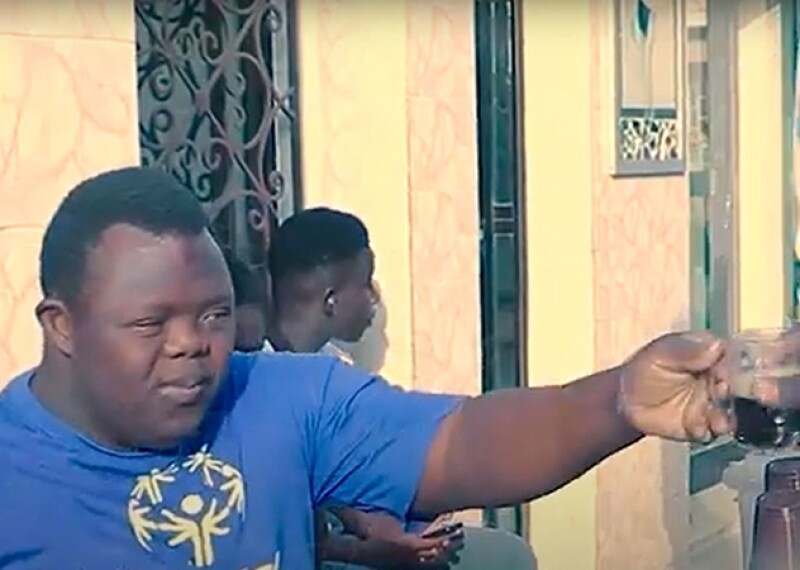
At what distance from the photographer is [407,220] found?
189 inches

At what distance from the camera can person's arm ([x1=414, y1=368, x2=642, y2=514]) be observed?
197 cm

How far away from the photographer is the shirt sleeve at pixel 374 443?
2123 mm

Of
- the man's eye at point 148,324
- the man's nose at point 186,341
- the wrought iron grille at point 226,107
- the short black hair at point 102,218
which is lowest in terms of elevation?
the man's nose at point 186,341

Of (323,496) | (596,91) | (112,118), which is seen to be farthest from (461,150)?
(323,496)

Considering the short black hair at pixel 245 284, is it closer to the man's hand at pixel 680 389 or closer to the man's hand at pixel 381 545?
the man's hand at pixel 381 545

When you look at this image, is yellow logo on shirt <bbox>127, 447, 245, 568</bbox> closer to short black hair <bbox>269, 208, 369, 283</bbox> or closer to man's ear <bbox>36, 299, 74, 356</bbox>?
man's ear <bbox>36, 299, 74, 356</bbox>

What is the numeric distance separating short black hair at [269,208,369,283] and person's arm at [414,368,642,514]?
1.94 metres

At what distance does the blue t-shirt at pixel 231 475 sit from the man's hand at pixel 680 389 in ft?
1.05

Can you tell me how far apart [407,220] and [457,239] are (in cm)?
26

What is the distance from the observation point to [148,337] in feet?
6.55

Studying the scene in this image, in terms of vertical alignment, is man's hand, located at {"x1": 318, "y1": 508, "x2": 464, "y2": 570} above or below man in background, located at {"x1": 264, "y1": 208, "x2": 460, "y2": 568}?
below

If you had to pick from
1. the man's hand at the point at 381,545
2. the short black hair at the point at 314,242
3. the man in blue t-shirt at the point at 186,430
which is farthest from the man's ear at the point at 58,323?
the short black hair at the point at 314,242

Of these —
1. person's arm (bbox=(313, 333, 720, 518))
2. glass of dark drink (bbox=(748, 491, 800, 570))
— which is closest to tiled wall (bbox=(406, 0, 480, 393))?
person's arm (bbox=(313, 333, 720, 518))

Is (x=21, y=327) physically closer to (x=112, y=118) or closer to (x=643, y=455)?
(x=112, y=118)
